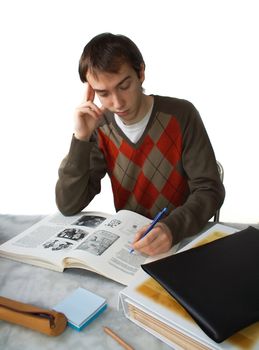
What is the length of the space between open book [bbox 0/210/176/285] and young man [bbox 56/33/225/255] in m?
0.11

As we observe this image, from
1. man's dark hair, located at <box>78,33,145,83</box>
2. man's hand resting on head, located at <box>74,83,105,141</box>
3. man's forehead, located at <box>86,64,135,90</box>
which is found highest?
man's dark hair, located at <box>78,33,145,83</box>

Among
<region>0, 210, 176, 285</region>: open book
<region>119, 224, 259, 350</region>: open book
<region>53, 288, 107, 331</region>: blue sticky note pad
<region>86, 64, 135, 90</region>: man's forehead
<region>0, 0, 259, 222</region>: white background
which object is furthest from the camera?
<region>0, 0, 259, 222</region>: white background

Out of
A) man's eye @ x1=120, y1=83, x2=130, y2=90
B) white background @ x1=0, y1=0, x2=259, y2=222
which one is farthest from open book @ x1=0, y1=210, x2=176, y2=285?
white background @ x1=0, y1=0, x2=259, y2=222

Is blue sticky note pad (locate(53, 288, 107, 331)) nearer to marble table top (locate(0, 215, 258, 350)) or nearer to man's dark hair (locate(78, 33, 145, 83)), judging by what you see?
marble table top (locate(0, 215, 258, 350))

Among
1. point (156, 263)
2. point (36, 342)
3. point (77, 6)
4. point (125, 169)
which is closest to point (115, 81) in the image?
point (125, 169)

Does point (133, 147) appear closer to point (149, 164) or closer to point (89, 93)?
point (149, 164)

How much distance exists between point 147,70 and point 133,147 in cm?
104

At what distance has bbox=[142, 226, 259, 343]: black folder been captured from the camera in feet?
1.65

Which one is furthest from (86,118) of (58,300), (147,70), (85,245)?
(147,70)

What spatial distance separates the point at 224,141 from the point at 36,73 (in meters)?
1.26

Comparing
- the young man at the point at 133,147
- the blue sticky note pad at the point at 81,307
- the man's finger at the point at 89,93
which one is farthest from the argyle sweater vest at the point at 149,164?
the blue sticky note pad at the point at 81,307

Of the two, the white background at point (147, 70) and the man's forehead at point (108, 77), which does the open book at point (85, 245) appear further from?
the white background at point (147, 70)

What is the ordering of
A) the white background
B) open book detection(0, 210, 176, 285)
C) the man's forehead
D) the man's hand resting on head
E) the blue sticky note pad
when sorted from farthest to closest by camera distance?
1. the white background
2. the man's hand resting on head
3. the man's forehead
4. open book detection(0, 210, 176, 285)
5. the blue sticky note pad

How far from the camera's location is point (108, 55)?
0.99m
